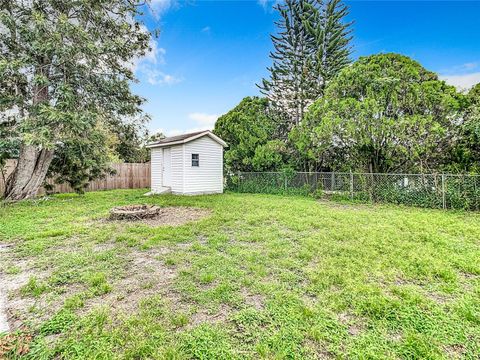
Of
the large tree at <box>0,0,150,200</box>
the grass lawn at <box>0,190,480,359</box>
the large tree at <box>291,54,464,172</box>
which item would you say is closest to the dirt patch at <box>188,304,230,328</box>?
the grass lawn at <box>0,190,480,359</box>

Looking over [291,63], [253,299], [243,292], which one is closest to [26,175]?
[243,292]

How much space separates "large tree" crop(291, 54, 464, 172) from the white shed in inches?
199

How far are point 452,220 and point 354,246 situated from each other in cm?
376

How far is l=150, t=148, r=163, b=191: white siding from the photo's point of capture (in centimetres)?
1280

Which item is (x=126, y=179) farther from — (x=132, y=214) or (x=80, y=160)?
(x=132, y=214)

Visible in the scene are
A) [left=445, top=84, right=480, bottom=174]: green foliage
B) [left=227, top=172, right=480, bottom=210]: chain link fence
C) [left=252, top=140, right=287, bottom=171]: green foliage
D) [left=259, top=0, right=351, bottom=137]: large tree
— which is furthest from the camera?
[left=259, top=0, right=351, bottom=137]: large tree

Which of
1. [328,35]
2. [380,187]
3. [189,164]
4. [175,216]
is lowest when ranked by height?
[175,216]

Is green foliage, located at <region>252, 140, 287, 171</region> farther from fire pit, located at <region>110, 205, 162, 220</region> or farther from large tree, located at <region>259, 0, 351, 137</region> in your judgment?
fire pit, located at <region>110, 205, 162, 220</region>

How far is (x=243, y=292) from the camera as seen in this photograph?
272 cm

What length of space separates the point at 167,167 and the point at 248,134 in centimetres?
470

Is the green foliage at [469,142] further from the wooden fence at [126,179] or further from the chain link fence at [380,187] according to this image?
the wooden fence at [126,179]

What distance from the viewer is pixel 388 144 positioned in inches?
360

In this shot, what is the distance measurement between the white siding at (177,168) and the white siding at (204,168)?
0.71 ft

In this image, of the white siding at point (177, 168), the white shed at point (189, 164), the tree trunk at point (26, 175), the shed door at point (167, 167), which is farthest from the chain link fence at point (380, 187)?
the tree trunk at point (26, 175)
